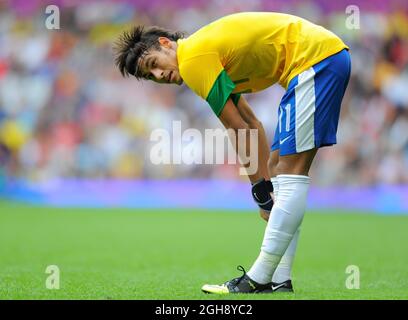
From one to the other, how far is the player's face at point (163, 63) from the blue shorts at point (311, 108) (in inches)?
30.7

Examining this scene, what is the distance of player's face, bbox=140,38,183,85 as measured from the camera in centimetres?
557

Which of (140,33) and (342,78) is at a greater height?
(140,33)

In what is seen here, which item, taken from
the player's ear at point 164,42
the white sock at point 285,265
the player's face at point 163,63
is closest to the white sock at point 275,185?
the white sock at point 285,265

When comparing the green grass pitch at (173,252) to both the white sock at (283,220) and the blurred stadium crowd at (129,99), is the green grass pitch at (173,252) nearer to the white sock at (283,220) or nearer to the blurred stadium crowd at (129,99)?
the white sock at (283,220)

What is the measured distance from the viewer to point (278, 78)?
5637mm

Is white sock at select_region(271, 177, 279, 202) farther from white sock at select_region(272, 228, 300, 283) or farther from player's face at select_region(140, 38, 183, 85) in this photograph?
player's face at select_region(140, 38, 183, 85)

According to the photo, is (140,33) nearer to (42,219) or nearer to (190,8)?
(42,219)

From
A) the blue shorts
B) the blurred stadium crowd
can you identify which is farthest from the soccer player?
the blurred stadium crowd

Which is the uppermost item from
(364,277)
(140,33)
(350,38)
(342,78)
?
(350,38)

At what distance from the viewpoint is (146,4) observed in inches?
767

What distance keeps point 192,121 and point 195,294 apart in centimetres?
1368

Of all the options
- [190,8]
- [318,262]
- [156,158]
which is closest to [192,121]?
[156,158]

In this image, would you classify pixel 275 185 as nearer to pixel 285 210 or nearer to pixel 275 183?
pixel 275 183

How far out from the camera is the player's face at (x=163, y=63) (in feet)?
18.3
